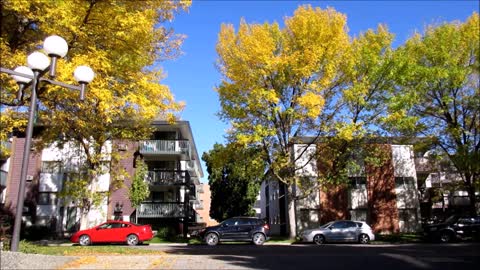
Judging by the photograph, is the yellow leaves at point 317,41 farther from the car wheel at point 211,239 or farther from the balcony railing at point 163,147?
the balcony railing at point 163,147

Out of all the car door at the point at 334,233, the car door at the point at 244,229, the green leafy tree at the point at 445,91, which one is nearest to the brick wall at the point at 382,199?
the green leafy tree at the point at 445,91

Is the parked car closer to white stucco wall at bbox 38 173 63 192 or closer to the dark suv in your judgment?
the dark suv

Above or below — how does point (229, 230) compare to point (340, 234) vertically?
→ above

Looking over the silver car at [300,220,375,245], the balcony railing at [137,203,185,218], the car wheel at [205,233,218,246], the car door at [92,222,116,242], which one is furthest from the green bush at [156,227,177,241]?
the silver car at [300,220,375,245]

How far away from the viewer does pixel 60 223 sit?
35.3 meters

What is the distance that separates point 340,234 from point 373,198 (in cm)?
1171

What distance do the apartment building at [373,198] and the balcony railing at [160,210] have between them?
31.6 feet

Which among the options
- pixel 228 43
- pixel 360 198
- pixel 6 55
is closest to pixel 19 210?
pixel 6 55

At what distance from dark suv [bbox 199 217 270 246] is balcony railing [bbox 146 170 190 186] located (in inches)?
495

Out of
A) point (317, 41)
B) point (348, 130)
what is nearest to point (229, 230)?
point (348, 130)

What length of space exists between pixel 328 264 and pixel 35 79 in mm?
8198

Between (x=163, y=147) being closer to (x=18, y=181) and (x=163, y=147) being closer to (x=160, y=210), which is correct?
(x=160, y=210)

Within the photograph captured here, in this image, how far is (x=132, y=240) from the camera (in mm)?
25766

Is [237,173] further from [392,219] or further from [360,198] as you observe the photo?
[392,219]
